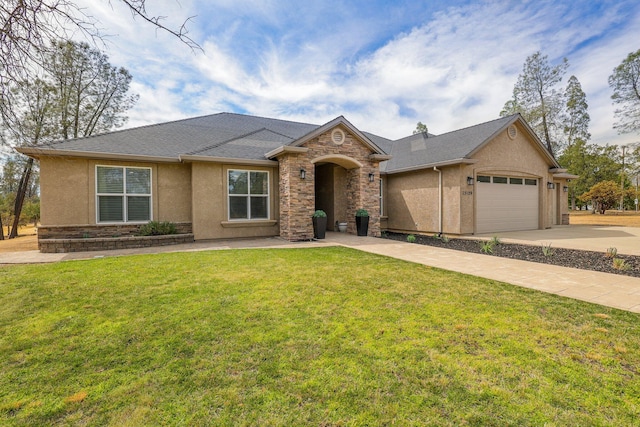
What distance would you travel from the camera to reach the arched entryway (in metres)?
12.5

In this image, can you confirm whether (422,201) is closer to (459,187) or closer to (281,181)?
(459,187)

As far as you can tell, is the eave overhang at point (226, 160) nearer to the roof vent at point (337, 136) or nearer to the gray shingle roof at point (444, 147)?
the roof vent at point (337, 136)

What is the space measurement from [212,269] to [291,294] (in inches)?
98.1

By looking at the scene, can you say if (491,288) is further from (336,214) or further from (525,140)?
(525,140)

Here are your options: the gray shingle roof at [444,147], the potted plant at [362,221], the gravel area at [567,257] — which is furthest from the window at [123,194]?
the gravel area at [567,257]

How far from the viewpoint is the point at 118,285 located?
5.02 m

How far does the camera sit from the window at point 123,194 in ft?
33.6

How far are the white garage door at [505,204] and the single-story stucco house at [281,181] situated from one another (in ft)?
0.17

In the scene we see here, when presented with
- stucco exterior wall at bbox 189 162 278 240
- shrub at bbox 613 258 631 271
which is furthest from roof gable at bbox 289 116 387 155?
shrub at bbox 613 258 631 271

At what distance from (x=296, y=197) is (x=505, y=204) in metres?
10.7

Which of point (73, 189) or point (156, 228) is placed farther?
point (156, 228)

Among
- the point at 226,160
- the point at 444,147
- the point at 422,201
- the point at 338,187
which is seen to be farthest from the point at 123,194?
the point at 444,147

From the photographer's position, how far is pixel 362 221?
1205 centimetres

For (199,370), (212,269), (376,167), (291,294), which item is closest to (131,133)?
(212,269)
